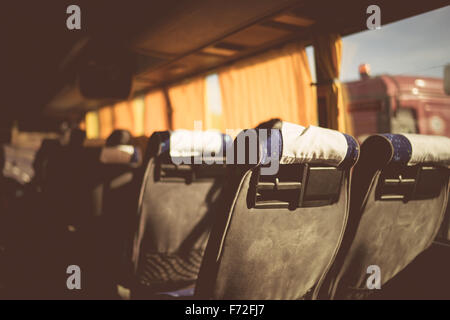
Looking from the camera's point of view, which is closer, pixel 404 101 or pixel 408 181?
pixel 408 181

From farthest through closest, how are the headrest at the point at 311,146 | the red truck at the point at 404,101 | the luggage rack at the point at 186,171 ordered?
the red truck at the point at 404,101
the luggage rack at the point at 186,171
the headrest at the point at 311,146

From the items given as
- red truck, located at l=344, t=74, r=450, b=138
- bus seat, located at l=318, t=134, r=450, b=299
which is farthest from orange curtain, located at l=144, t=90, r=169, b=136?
bus seat, located at l=318, t=134, r=450, b=299

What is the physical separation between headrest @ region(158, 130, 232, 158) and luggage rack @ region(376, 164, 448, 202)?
936 millimetres

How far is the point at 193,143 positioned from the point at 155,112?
22.6 feet

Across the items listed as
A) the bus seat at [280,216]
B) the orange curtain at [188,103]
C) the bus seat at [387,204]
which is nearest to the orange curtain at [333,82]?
the bus seat at [387,204]

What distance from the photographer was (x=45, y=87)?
11500 mm

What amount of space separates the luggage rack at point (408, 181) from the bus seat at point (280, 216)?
0.20m

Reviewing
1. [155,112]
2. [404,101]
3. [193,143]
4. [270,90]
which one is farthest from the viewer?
[155,112]

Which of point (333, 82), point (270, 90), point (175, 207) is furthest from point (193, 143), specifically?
point (270, 90)

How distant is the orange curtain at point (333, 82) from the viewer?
407cm

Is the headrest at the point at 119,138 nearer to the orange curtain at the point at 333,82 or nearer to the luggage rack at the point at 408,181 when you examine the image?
the orange curtain at the point at 333,82

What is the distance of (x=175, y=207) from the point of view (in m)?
2.66

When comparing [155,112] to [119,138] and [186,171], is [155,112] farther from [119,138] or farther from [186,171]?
[186,171]
